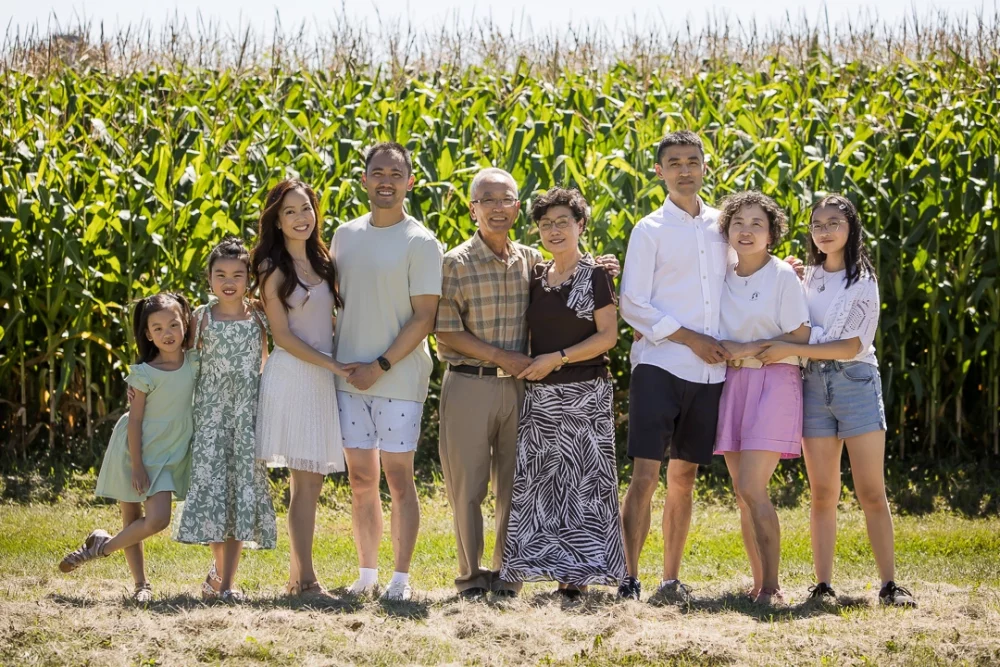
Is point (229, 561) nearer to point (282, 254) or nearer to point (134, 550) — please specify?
point (134, 550)

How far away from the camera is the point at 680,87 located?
33.4 ft

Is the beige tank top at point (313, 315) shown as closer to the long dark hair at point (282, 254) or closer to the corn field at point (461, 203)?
the long dark hair at point (282, 254)

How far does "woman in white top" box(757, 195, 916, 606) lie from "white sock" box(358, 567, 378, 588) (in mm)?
1852

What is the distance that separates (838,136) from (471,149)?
244 cm

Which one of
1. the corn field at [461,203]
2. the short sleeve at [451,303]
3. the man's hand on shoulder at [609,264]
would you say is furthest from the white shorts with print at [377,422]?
the corn field at [461,203]

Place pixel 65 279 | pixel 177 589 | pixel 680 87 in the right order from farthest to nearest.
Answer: pixel 680 87
pixel 65 279
pixel 177 589

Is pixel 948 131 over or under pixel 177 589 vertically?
over

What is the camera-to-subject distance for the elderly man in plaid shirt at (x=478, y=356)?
4930 millimetres

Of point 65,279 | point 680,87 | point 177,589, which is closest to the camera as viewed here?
point 177,589

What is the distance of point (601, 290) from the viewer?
4.87 m

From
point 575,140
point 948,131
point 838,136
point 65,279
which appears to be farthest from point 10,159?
point 948,131

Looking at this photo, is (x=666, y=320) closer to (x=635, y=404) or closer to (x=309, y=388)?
(x=635, y=404)

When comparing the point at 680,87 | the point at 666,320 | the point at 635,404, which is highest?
the point at 680,87

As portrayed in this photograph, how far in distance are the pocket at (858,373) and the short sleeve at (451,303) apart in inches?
63.1
